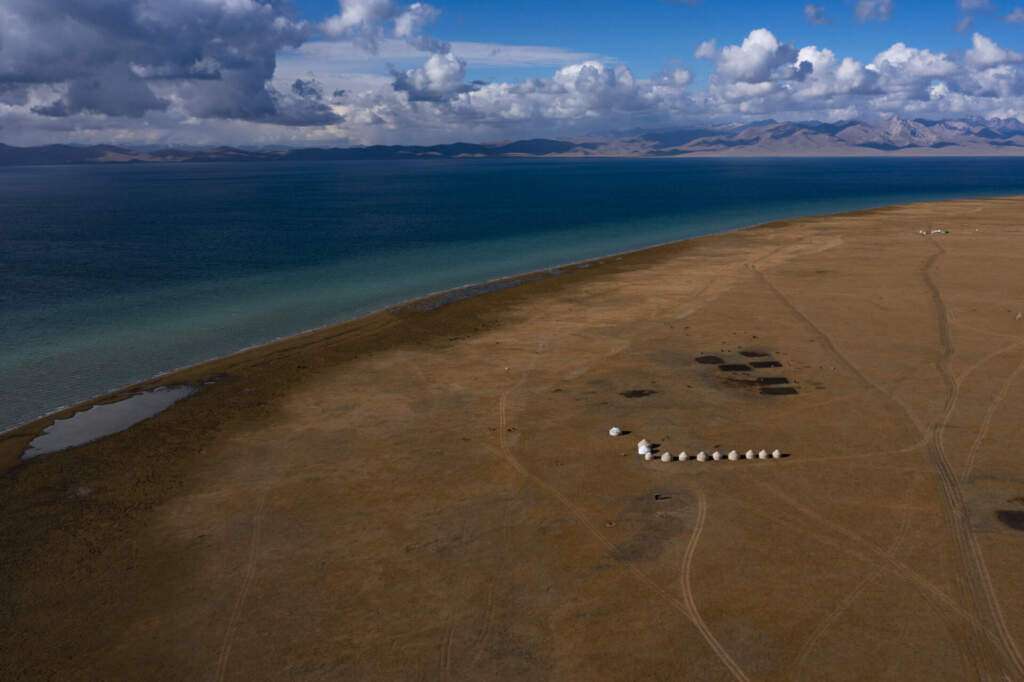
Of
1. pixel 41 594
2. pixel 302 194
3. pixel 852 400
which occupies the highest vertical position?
pixel 302 194

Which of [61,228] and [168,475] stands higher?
[61,228]

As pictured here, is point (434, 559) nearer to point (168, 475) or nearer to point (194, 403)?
point (168, 475)

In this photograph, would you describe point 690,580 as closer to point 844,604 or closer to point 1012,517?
point 844,604

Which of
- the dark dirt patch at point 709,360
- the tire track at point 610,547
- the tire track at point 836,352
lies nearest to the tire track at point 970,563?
the tire track at point 836,352

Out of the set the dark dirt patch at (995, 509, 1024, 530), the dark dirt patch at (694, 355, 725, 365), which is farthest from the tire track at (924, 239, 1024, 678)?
the dark dirt patch at (694, 355, 725, 365)

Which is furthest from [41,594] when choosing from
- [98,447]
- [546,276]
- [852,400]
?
[546,276]

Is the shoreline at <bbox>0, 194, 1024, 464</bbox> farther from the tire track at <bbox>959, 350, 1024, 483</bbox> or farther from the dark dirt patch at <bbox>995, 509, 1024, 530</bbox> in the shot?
the dark dirt patch at <bbox>995, 509, 1024, 530</bbox>

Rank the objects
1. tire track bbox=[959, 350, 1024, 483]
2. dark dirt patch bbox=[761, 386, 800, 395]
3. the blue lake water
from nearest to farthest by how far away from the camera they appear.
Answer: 1. tire track bbox=[959, 350, 1024, 483]
2. dark dirt patch bbox=[761, 386, 800, 395]
3. the blue lake water
